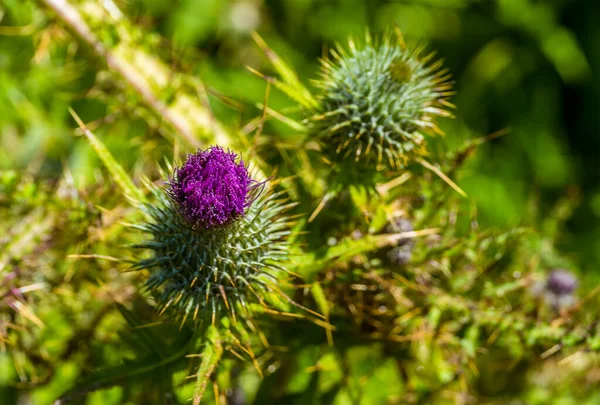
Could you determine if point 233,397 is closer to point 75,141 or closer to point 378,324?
point 378,324

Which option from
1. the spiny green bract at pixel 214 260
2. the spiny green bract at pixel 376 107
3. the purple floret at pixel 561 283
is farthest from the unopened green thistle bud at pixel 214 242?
the purple floret at pixel 561 283

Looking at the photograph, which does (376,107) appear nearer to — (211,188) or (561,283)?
(211,188)

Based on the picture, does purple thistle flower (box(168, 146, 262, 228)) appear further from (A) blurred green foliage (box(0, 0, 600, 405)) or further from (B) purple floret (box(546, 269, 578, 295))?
(B) purple floret (box(546, 269, 578, 295))

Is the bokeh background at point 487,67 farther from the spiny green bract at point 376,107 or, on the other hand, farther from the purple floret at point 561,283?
the spiny green bract at point 376,107

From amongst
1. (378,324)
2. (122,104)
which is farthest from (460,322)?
(122,104)

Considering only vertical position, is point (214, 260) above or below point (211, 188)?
below

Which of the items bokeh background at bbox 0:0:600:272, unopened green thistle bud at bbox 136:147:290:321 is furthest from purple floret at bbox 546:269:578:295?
unopened green thistle bud at bbox 136:147:290:321

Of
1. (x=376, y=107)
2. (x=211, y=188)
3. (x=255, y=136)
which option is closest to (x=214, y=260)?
(x=211, y=188)
